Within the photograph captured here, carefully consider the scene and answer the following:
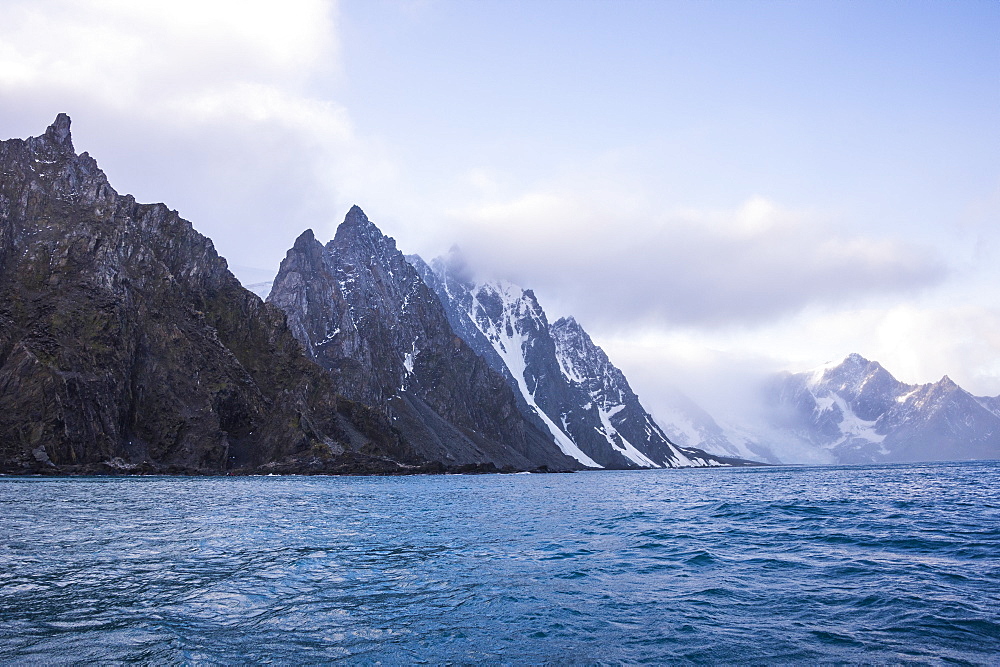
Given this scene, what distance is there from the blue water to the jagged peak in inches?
7342

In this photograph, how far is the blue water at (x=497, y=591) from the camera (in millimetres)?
14719

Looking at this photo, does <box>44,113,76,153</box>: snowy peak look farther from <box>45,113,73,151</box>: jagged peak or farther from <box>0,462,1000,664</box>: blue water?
<box>0,462,1000,664</box>: blue water

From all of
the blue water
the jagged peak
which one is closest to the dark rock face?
the jagged peak

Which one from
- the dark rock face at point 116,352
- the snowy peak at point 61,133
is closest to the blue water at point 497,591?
the dark rock face at point 116,352

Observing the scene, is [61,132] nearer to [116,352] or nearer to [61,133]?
[61,133]

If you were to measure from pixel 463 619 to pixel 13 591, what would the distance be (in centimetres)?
Answer: 1329

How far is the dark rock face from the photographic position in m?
132

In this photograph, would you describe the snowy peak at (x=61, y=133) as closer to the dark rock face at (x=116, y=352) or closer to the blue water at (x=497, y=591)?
the dark rock face at (x=116, y=352)

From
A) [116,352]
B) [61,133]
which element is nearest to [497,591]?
[116,352]

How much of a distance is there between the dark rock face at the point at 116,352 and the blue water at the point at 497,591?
357 feet

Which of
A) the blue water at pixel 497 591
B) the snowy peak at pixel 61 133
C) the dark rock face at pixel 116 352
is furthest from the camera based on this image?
the snowy peak at pixel 61 133

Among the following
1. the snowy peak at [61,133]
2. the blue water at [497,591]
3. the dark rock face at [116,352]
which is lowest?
the blue water at [497,591]

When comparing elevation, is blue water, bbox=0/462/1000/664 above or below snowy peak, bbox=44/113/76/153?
below

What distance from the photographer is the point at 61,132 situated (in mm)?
189625
